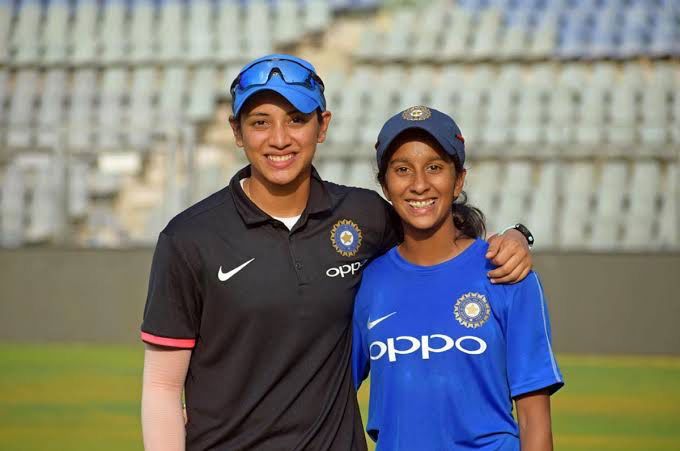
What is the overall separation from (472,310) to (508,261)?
0.54 ft

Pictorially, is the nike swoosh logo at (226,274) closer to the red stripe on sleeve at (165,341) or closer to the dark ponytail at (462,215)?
the red stripe on sleeve at (165,341)

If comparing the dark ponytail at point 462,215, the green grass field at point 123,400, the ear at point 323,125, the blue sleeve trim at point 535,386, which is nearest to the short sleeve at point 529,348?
Answer: the blue sleeve trim at point 535,386

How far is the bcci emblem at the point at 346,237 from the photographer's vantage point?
334 cm

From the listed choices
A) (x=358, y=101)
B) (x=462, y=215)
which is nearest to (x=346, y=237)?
(x=462, y=215)

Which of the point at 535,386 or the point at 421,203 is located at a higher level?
the point at 421,203

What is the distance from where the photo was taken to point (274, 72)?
3.12 meters

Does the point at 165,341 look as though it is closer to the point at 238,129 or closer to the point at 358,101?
the point at 238,129

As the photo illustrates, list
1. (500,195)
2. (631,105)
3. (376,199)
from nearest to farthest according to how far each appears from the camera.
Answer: (376,199) < (500,195) < (631,105)

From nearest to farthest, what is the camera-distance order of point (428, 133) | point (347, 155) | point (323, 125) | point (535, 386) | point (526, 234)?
point (535, 386), point (428, 133), point (323, 125), point (526, 234), point (347, 155)

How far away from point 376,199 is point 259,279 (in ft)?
2.06

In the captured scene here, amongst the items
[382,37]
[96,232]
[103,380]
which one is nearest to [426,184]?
[103,380]

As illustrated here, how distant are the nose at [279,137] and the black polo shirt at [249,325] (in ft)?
0.62

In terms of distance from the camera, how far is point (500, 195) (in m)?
14.2

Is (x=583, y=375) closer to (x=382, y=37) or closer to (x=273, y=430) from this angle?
(x=273, y=430)
